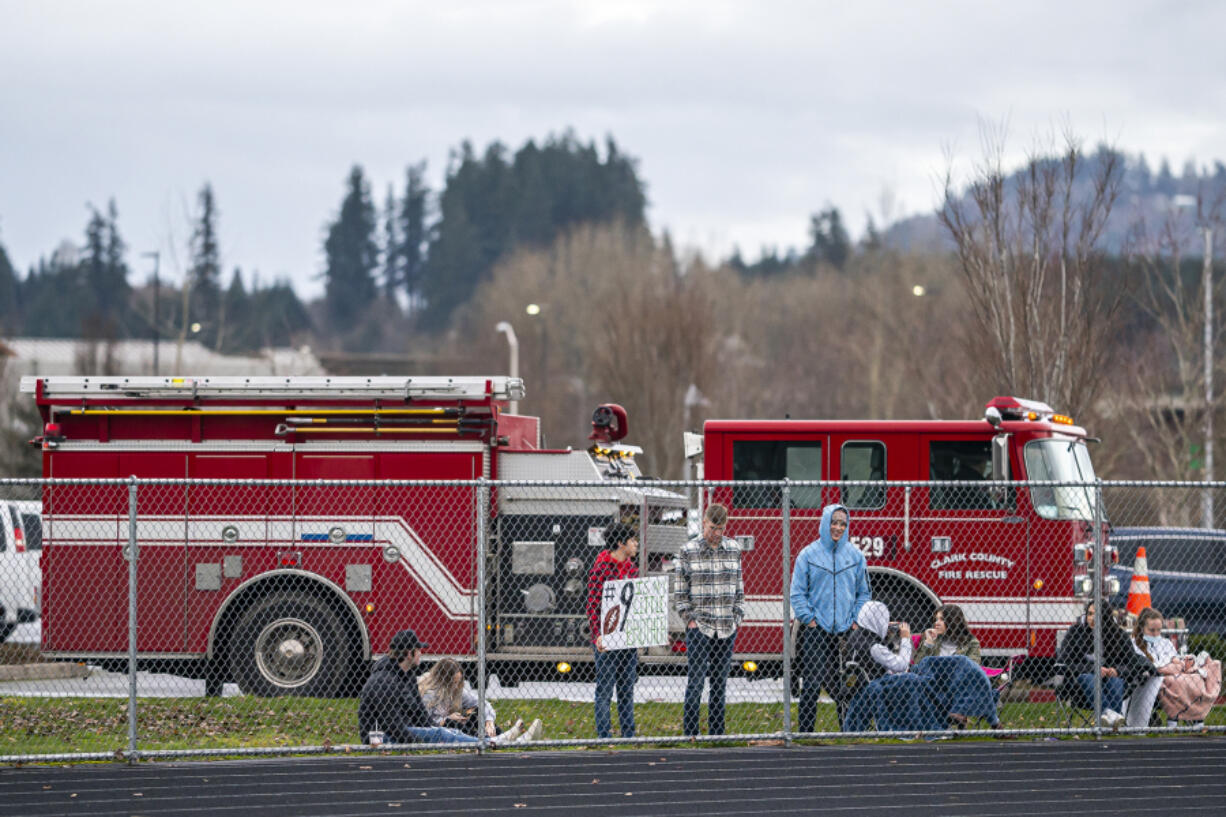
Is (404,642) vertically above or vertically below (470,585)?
below

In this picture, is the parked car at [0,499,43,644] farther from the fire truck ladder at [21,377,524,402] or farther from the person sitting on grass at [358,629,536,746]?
the person sitting on grass at [358,629,536,746]

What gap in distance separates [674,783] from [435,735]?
1.96 metres

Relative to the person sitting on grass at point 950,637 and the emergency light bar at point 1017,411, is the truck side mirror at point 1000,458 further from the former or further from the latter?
the person sitting on grass at point 950,637

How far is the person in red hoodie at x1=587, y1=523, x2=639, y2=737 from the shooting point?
10.6 meters

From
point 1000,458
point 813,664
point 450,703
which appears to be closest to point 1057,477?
point 1000,458

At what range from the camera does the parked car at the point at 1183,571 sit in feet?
55.3

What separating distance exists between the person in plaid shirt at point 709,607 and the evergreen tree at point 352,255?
468 feet

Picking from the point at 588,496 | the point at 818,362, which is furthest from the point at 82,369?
the point at 588,496

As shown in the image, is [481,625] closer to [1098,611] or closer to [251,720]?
[251,720]

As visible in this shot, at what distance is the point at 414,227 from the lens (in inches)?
6004

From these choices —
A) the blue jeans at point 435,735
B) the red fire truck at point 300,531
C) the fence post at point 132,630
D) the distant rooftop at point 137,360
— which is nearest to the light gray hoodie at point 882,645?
the red fire truck at point 300,531

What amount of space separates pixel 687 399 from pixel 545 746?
94.7ft

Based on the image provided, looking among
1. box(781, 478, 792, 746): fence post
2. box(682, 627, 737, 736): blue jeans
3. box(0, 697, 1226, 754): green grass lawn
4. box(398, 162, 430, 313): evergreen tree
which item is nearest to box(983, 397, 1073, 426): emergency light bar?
box(0, 697, 1226, 754): green grass lawn

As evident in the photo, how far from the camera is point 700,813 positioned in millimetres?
8523
